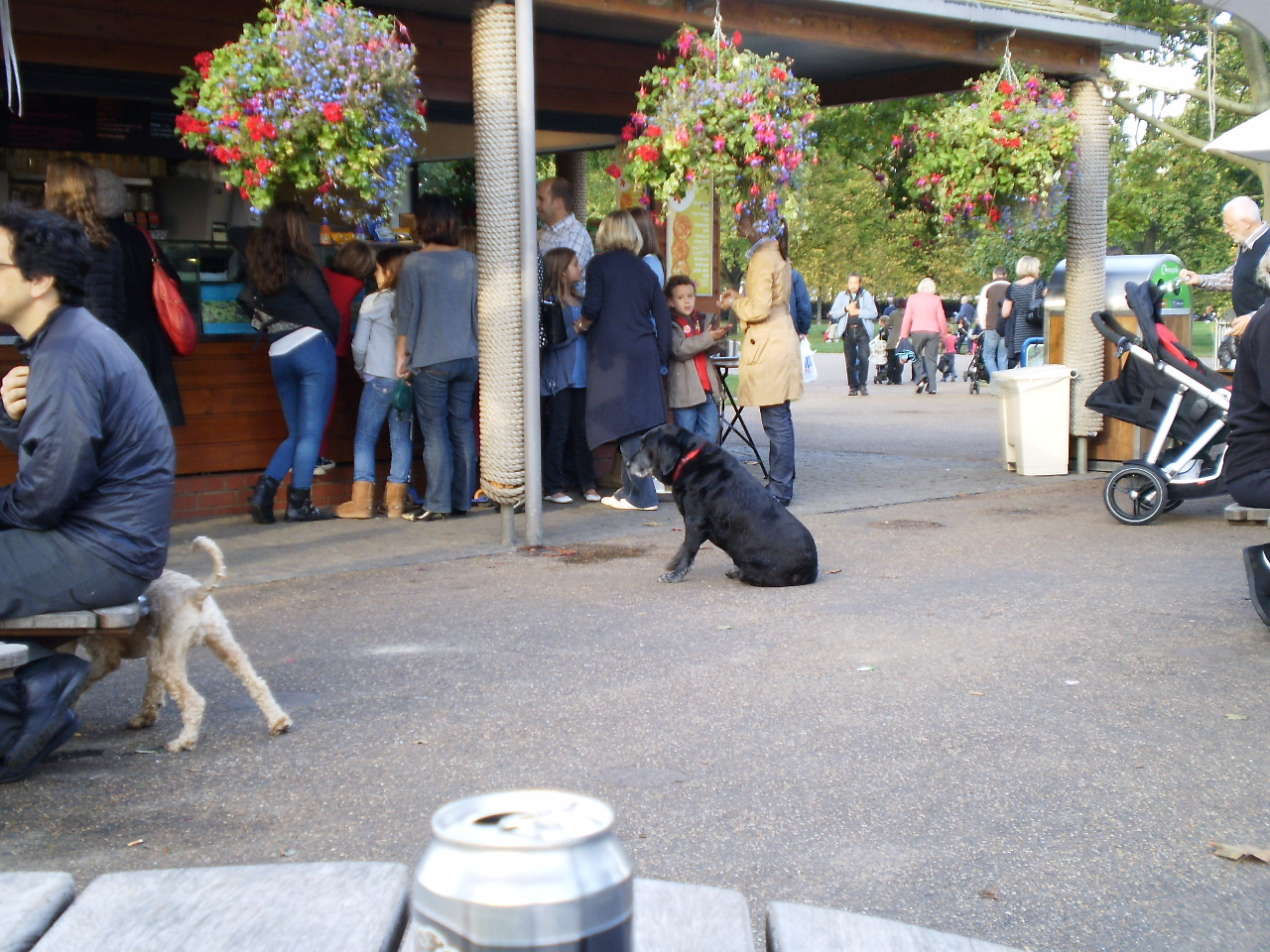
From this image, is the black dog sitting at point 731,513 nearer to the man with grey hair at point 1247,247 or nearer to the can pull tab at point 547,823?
the man with grey hair at point 1247,247

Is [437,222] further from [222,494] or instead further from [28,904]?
[28,904]

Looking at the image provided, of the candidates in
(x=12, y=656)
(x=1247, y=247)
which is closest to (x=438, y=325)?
(x=12, y=656)

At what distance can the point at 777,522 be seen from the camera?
665cm

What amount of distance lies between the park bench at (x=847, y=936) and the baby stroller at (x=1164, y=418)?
750 cm

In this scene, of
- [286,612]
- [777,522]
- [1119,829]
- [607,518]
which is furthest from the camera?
[607,518]

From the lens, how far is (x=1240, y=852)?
3426mm

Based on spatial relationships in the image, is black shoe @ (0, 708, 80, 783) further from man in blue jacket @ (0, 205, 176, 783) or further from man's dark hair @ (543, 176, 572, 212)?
man's dark hair @ (543, 176, 572, 212)

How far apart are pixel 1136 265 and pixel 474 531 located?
21.6 ft

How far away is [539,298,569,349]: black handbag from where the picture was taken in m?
9.14

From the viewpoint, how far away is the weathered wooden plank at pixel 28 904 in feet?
4.56

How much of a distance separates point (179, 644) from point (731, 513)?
10.6 ft

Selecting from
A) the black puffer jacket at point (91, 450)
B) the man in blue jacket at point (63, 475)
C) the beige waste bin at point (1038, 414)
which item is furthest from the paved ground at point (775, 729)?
the beige waste bin at point (1038, 414)

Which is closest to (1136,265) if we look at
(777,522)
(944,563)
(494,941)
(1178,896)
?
(944,563)

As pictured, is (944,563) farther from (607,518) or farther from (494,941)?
(494,941)
